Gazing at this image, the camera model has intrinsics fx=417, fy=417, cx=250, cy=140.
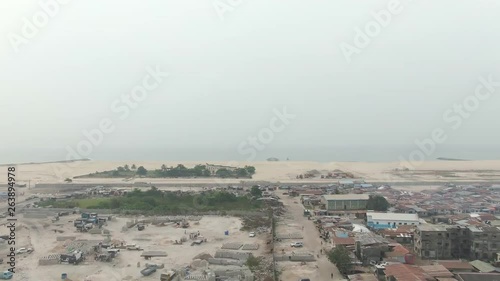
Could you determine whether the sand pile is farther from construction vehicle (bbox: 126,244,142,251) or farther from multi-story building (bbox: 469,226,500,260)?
multi-story building (bbox: 469,226,500,260)

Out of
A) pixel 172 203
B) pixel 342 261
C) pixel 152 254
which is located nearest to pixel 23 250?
pixel 152 254

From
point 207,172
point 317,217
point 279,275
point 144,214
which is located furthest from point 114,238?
point 207,172

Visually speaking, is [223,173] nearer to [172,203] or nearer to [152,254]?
[172,203]

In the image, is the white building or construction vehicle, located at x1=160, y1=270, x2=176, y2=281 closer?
construction vehicle, located at x1=160, y1=270, x2=176, y2=281

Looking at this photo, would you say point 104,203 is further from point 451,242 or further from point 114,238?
point 451,242

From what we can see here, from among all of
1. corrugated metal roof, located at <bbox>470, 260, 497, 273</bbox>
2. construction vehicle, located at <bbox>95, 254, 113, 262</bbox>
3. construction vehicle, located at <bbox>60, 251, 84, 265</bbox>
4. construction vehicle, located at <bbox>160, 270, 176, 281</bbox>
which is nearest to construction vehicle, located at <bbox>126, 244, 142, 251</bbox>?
construction vehicle, located at <bbox>95, 254, 113, 262</bbox>
